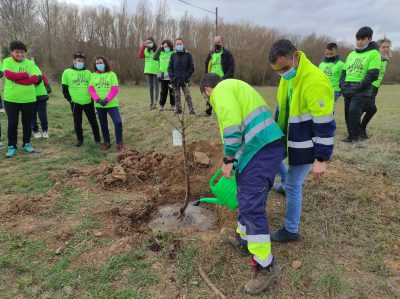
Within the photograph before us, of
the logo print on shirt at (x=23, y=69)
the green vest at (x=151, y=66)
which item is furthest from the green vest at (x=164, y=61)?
the logo print on shirt at (x=23, y=69)

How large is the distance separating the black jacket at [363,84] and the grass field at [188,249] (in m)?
1.40

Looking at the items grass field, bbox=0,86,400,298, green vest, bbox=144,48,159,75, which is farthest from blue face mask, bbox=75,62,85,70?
grass field, bbox=0,86,400,298

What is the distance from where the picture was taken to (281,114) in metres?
2.96

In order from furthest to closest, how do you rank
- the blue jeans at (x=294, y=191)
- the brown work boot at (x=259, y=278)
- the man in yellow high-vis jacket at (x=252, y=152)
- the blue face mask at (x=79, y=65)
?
the blue face mask at (x=79, y=65) → the blue jeans at (x=294, y=191) → the brown work boot at (x=259, y=278) → the man in yellow high-vis jacket at (x=252, y=152)

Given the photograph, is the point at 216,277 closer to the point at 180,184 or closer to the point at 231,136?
the point at 231,136

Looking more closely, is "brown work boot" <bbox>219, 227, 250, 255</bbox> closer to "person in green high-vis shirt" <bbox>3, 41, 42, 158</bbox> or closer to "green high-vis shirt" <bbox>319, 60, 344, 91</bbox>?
"person in green high-vis shirt" <bbox>3, 41, 42, 158</bbox>

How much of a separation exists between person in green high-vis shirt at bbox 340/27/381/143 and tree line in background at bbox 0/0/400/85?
2344cm

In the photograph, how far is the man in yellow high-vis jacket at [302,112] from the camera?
8.21 ft

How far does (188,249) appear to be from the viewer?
3.15 meters

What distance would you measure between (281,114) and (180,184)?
235 cm

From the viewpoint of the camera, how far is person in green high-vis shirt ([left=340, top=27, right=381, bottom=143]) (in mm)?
5293

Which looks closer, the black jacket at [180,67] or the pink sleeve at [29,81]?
the pink sleeve at [29,81]

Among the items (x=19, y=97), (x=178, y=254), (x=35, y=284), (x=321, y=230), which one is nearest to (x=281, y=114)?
(x=321, y=230)

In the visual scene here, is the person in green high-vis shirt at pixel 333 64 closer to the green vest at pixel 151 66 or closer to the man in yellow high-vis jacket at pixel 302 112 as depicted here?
the green vest at pixel 151 66
